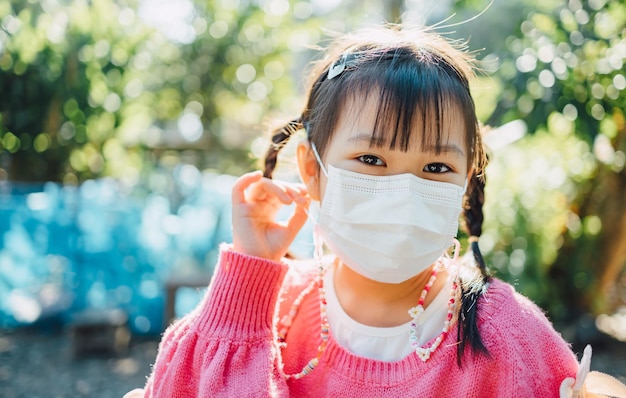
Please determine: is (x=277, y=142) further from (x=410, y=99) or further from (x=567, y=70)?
(x=567, y=70)

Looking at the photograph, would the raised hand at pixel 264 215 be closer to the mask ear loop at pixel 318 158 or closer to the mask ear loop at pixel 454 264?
the mask ear loop at pixel 318 158

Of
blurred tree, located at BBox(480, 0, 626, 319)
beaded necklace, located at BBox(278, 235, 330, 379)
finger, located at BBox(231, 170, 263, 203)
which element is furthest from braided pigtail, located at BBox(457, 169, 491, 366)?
blurred tree, located at BBox(480, 0, 626, 319)

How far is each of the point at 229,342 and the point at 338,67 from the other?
784 mm

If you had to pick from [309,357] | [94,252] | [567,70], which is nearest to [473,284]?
[309,357]

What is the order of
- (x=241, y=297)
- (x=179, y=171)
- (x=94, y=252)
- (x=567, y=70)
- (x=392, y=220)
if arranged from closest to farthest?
(x=392, y=220) → (x=241, y=297) → (x=567, y=70) → (x=94, y=252) → (x=179, y=171)

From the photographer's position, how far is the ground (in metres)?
5.02

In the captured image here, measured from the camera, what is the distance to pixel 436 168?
1.61 metres

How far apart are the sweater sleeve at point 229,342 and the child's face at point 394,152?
0.40 m

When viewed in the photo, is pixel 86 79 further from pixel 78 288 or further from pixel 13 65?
pixel 78 288

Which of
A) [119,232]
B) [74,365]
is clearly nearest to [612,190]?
[119,232]

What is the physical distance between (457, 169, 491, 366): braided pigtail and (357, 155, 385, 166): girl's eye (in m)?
0.39

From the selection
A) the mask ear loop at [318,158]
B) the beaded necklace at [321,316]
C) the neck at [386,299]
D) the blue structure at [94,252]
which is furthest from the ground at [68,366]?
the mask ear loop at [318,158]

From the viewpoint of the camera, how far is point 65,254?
234 inches

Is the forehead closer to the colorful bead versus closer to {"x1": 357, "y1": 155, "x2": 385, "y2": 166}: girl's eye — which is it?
{"x1": 357, "y1": 155, "x2": 385, "y2": 166}: girl's eye
